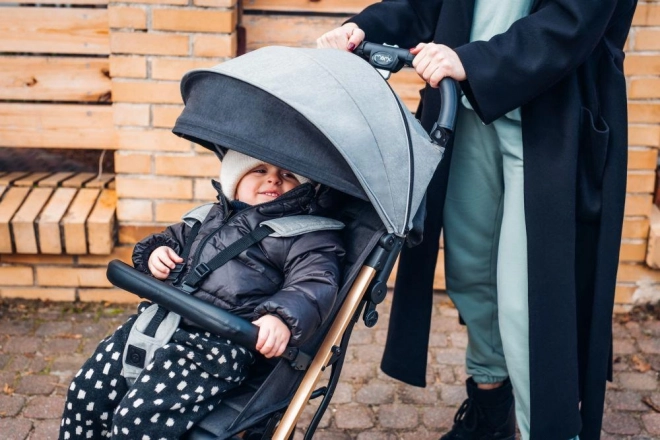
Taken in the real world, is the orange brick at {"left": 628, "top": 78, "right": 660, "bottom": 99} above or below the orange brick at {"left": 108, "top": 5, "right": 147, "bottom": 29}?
below

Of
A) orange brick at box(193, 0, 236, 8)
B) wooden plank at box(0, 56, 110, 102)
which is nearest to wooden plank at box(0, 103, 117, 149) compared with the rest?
wooden plank at box(0, 56, 110, 102)

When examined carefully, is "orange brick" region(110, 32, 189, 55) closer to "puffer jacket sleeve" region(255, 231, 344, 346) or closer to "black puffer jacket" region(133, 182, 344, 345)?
"black puffer jacket" region(133, 182, 344, 345)

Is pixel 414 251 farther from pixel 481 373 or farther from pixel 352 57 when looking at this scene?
pixel 352 57

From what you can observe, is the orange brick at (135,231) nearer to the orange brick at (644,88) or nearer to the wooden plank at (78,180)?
the wooden plank at (78,180)

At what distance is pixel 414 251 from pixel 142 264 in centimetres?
99

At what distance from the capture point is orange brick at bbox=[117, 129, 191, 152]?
14.5 feet

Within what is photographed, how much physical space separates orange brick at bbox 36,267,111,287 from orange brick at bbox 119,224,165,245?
0.23m

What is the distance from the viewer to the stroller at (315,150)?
7.89 ft

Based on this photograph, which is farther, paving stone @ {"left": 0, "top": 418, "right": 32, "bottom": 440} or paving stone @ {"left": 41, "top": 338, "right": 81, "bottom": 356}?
paving stone @ {"left": 41, "top": 338, "right": 81, "bottom": 356}

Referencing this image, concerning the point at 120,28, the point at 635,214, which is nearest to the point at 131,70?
the point at 120,28

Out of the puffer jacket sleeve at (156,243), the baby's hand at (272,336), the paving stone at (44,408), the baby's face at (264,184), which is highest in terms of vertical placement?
the baby's face at (264,184)

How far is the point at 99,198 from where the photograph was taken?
4664 mm

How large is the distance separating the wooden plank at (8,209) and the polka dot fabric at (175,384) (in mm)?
2085

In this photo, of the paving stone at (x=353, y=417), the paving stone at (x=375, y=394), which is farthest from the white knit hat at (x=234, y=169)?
the paving stone at (x=375, y=394)
